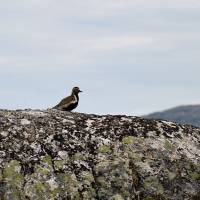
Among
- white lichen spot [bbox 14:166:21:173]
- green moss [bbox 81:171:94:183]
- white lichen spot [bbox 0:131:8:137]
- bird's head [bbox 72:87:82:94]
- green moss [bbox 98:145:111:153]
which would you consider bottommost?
green moss [bbox 81:171:94:183]

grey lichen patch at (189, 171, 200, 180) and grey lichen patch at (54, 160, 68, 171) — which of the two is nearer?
grey lichen patch at (54, 160, 68, 171)

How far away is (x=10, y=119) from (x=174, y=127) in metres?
3.60

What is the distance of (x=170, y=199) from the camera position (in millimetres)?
13945

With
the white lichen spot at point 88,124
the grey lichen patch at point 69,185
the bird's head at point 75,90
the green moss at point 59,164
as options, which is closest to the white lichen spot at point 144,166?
the white lichen spot at point 88,124

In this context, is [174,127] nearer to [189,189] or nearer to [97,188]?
[189,189]

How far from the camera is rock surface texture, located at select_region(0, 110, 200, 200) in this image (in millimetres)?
13344

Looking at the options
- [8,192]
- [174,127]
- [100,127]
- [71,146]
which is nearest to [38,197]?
[8,192]

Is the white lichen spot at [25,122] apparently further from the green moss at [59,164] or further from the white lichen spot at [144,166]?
the white lichen spot at [144,166]

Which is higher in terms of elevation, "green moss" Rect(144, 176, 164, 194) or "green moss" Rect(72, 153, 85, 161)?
"green moss" Rect(72, 153, 85, 161)

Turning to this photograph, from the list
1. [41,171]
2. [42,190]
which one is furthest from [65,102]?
[42,190]

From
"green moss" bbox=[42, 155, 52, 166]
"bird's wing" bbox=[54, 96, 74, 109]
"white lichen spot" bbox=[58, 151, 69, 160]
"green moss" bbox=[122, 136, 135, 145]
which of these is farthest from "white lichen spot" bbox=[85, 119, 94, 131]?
"bird's wing" bbox=[54, 96, 74, 109]

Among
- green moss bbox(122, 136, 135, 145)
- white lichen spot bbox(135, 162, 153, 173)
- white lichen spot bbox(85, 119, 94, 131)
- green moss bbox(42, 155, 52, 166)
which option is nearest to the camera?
green moss bbox(42, 155, 52, 166)

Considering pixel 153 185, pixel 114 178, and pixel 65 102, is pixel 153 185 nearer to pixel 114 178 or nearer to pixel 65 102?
pixel 114 178

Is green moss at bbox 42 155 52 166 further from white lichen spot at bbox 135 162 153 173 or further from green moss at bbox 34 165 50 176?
white lichen spot at bbox 135 162 153 173
